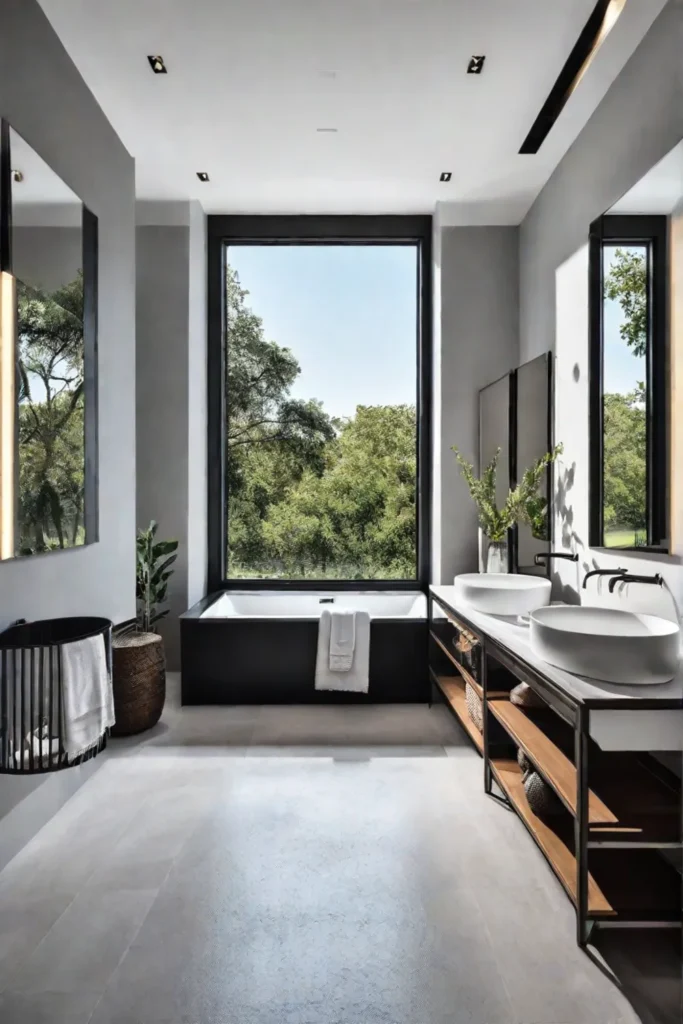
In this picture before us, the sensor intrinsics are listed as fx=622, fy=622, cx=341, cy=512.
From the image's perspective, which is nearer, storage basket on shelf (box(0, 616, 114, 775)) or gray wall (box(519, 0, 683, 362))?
storage basket on shelf (box(0, 616, 114, 775))

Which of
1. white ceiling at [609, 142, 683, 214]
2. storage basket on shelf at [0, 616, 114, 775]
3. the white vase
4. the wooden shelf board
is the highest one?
white ceiling at [609, 142, 683, 214]

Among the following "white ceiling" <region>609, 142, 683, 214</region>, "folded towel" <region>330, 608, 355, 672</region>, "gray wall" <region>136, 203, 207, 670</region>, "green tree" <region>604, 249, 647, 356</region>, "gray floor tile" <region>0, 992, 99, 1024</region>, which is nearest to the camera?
"gray floor tile" <region>0, 992, 99, 1024</region>

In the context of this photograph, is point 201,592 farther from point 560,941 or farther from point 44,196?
point 560,941

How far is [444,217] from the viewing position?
4051 millimetres

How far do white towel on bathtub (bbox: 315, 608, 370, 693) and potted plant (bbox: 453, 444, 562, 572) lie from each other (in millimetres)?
828

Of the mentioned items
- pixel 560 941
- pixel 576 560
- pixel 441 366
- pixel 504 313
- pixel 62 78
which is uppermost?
pixel 62 78

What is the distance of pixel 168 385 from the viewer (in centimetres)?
408

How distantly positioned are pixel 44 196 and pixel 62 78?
65cm

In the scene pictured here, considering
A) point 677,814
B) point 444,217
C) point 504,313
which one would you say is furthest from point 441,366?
point 677,814

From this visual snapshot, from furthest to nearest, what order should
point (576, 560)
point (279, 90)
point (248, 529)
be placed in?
point (248, 529) → point (576, 560) → point (279, 90)

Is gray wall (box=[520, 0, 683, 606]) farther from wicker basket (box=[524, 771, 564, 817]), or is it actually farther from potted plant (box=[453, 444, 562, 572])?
wicker basket (box=[524, 771, 564, 817])

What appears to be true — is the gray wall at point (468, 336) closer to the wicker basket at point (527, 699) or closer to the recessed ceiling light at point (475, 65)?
the recessed ceiling light at point (475, 65)

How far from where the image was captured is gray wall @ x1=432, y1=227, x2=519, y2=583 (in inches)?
162

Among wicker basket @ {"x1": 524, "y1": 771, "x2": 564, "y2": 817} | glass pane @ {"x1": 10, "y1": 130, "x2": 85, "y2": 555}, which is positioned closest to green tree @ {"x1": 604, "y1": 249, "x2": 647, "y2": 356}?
wicker basket @ {"x1": 524, "y1": 771, "x2": 564, "y2": 817}
